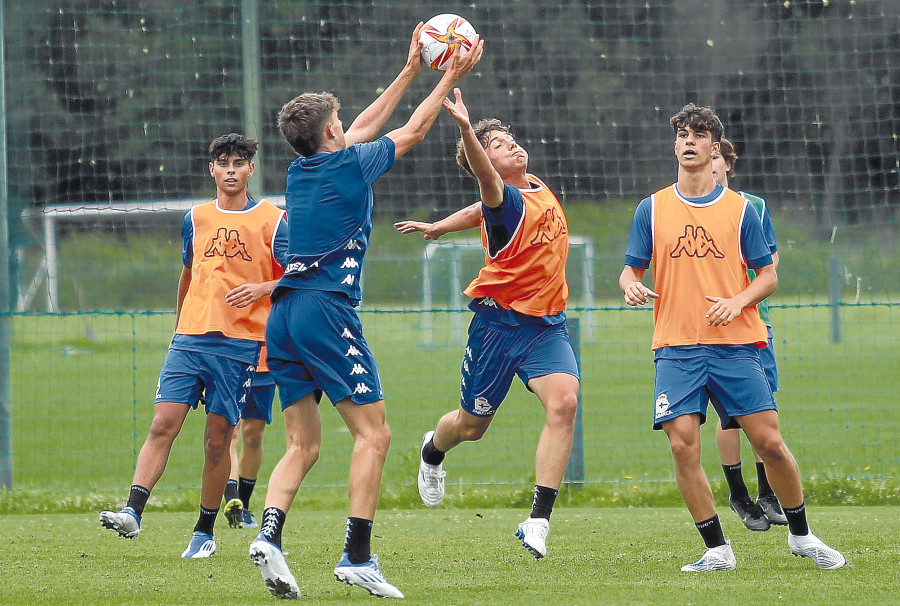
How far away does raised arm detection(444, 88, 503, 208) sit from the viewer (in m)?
5.15

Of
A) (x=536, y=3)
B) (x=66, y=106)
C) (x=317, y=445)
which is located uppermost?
(x=536, y=3)

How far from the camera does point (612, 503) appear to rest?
26.3ft

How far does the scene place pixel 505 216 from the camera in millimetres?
5789

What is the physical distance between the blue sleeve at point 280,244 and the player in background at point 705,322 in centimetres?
182

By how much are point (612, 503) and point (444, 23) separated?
374 centimetres

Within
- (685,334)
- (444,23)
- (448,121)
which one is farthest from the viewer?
(448,121)

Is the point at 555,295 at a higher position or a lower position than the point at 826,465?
higher

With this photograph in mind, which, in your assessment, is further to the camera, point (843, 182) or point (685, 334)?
point (843, 182)

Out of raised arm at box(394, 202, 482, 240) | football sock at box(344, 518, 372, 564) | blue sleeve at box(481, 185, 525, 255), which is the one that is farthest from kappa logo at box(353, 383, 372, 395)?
raised arm at box(394, 202, 482, 240)

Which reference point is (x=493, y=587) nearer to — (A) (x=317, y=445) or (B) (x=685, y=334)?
(A) (x=317, y=445)

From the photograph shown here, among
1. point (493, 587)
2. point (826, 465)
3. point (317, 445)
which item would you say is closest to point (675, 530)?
point (493, 587)

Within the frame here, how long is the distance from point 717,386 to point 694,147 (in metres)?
1.06

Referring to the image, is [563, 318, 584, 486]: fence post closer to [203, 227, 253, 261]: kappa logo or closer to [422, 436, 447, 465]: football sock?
[422, 436, 447, 465]: football sock

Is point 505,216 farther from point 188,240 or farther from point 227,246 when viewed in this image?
point 188,240
